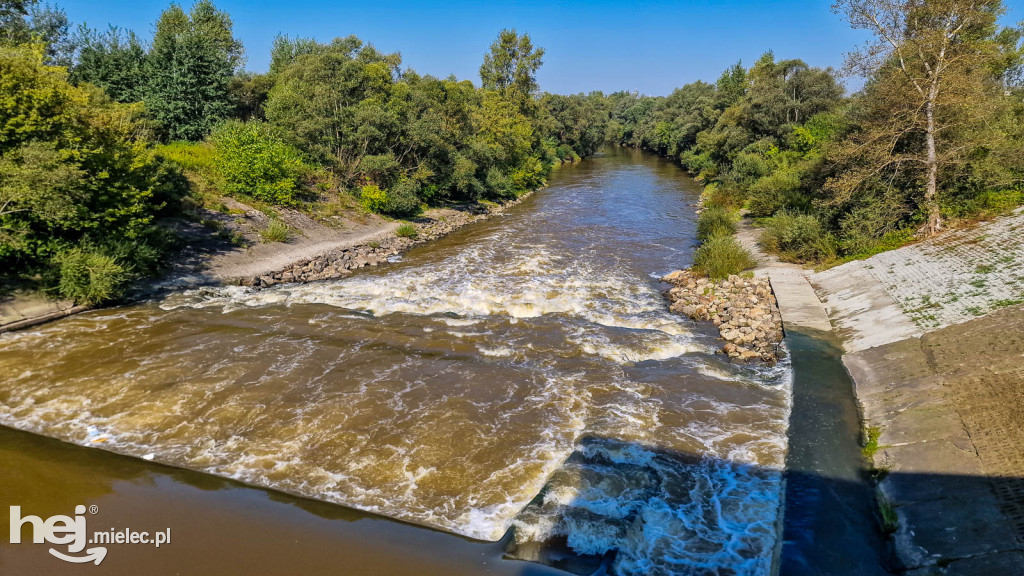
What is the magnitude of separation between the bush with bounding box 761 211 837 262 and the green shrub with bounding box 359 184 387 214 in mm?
23167

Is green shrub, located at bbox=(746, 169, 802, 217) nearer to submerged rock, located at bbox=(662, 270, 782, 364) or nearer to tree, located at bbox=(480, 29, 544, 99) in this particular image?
submerged rock, located at bbox=(662, 270, 782, 364)

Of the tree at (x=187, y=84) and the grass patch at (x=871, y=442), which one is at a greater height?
the tree at (x=187, y=84)

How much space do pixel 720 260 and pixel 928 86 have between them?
32.4 feet

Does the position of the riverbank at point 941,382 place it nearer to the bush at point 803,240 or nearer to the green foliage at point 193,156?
the bush at point 803,240

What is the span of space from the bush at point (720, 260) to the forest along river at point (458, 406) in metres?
3.35

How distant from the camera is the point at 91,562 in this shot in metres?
7.13

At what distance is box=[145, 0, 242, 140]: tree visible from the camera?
34.5 meters

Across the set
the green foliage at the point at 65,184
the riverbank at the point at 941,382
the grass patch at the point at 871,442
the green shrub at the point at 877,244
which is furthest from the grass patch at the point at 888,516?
the green foliage at the point at 65,184

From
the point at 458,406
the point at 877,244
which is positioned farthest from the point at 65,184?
the point at 877,244

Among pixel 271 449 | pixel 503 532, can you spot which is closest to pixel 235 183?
pixel 271 449

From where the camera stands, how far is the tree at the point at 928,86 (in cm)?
1762

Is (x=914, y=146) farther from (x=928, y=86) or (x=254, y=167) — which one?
(x=254, y=167)

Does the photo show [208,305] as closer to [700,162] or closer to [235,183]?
[235,183]

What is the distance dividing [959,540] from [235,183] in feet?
106
